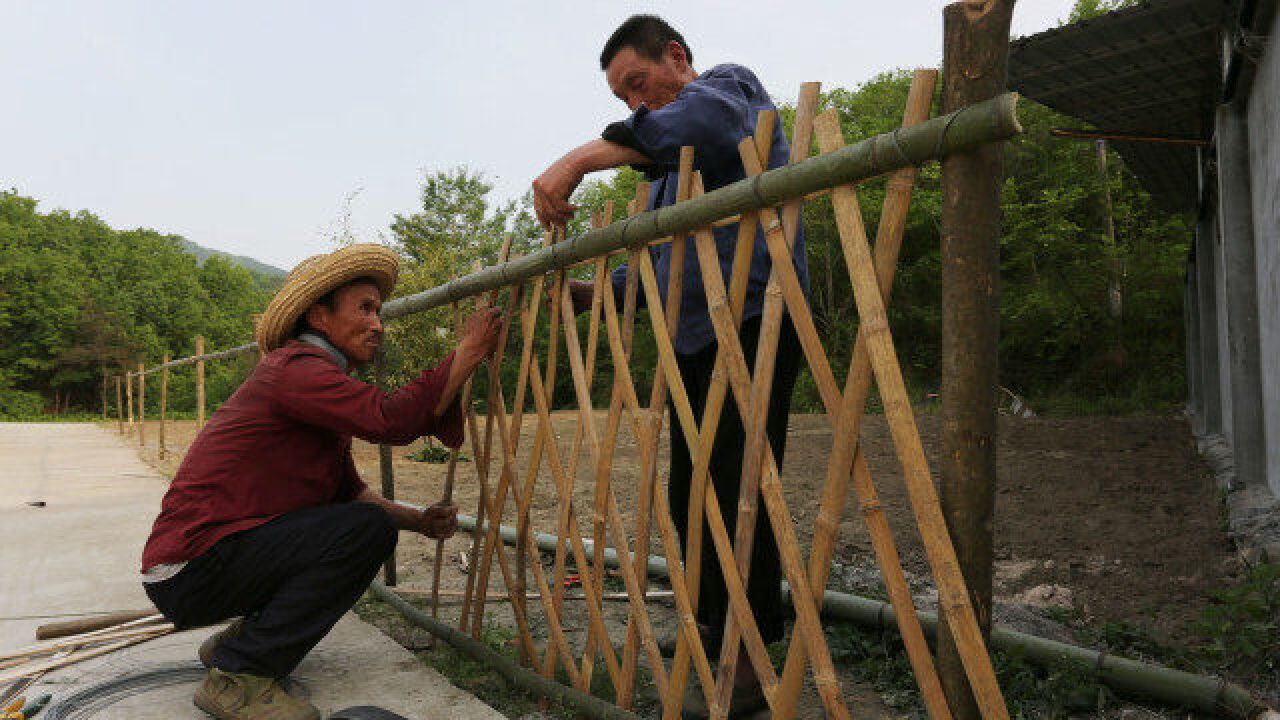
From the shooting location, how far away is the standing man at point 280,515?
1.97 meters

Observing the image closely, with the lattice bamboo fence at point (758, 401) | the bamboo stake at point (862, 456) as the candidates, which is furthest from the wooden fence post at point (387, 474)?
the bamboo stake at point (862, 456)

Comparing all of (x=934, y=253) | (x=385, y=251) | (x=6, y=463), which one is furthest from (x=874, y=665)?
(x=934, y=253)

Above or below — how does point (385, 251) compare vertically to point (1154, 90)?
below

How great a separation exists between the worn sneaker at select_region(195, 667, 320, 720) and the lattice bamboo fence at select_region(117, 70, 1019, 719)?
2.14 ft

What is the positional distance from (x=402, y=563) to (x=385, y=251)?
2.34 meters

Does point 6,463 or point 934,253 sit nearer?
point 6,463

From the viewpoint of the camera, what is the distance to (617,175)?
33500 millimetres

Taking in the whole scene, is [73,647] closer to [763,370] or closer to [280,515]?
[280,515]

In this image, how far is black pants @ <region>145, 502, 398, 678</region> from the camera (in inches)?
77.8

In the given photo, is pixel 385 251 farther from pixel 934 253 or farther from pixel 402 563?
pixel 934 253

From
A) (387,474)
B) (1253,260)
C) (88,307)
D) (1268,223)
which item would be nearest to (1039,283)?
(1253,260)

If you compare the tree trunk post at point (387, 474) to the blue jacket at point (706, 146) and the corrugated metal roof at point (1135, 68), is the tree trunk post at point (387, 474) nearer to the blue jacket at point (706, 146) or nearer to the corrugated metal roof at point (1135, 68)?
the blue jacket at point (706, 146)

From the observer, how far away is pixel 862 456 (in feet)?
4.04

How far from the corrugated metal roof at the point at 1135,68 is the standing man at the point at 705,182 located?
129 inches
